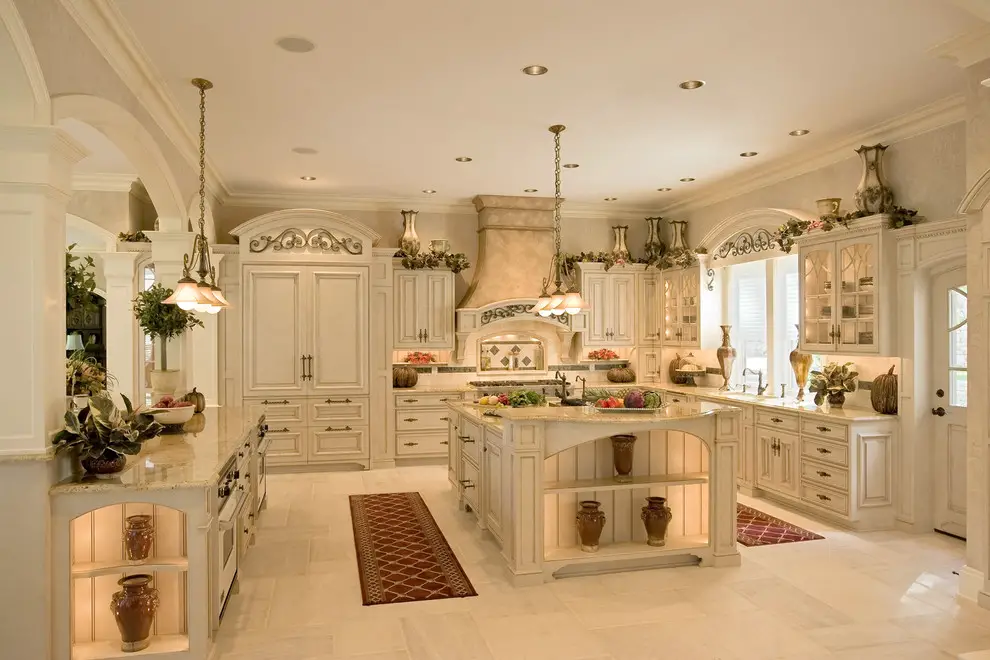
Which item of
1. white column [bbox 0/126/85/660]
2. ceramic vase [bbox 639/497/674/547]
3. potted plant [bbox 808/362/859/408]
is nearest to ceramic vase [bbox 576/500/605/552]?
ceramic vase [bbox 639/497/674/547]

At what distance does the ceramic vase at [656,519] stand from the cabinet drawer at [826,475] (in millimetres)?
1680

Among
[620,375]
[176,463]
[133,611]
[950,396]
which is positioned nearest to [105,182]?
[176,463]

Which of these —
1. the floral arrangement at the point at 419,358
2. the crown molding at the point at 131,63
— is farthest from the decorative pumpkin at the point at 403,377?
the crown molding at the point at 131,63

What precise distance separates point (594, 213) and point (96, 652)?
7296 mm

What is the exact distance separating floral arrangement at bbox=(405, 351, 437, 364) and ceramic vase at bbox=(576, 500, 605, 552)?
423 cm

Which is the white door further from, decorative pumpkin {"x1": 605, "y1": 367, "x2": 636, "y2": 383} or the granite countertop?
the granite countertop

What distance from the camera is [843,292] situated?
5.60m

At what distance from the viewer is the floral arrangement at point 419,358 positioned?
8.31 meters


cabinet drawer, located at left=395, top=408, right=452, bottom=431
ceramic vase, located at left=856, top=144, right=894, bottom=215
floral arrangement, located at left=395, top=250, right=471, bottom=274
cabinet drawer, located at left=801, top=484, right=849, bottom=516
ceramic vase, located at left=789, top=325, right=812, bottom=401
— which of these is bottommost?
cabinet drawer, located at left=801, top=484, right=849, bottom=516

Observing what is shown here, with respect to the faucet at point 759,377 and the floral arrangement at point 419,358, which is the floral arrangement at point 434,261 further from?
the faucet at point 759,377

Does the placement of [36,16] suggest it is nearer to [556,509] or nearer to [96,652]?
[96,652]

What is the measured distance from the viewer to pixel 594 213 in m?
8.98

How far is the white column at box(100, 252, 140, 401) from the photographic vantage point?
704 cm

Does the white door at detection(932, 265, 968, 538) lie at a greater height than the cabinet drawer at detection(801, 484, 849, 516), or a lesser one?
greater
